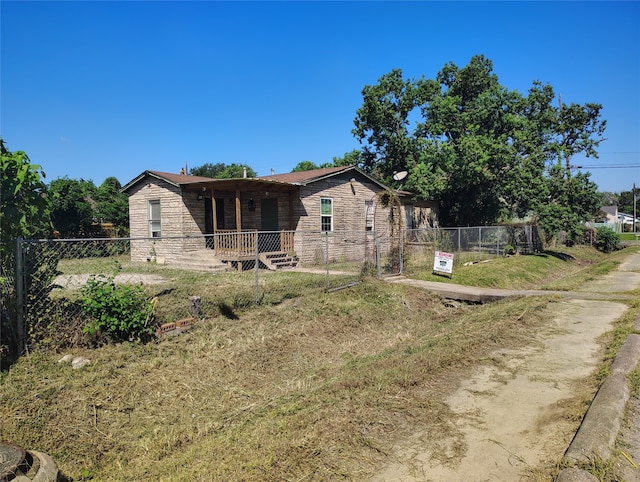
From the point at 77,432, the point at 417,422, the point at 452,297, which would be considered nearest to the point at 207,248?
the point at 452,297

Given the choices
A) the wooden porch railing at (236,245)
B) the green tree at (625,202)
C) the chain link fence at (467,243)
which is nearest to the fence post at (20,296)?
the wooden porch railing at (236,245)

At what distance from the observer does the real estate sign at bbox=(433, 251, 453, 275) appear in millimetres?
13469

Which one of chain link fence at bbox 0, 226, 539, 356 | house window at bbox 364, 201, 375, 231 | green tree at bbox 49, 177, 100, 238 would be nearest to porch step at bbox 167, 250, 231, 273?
chain link fence at bbox 0, 226, 539, 356

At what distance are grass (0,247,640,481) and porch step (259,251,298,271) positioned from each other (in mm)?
6460

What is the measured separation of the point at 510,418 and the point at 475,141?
18388 mm

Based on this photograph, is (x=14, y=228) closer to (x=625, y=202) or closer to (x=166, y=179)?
(x=166, y=179)

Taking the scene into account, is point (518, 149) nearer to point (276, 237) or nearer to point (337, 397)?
point (276, 237)

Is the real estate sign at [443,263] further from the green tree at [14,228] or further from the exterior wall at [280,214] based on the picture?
the green tree at [14,228]

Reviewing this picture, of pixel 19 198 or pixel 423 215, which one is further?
pixel 423 215

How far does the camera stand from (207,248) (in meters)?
16.5

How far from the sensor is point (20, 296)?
17.0 ft

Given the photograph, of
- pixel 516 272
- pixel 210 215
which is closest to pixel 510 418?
pixel 516 272

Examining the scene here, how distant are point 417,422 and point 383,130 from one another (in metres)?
22.4

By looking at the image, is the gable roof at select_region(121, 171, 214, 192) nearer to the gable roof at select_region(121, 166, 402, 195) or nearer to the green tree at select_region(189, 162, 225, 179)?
the gable roof at select_region(121, 166, 402, 195)
